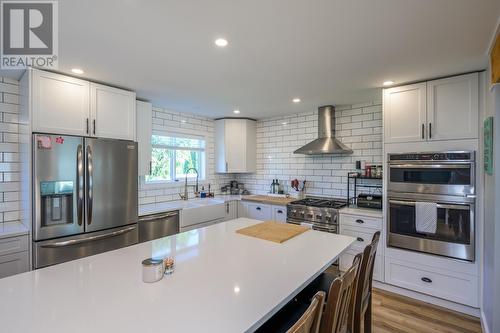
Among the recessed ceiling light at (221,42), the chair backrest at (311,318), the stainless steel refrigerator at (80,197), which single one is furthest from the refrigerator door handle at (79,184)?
the chair backrest at (311,318)

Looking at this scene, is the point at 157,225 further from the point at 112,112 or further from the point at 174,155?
the point at 112,112

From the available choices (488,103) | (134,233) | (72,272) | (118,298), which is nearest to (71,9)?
(72,272)

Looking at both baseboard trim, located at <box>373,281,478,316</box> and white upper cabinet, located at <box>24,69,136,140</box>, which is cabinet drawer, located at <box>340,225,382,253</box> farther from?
white upper cabinet, located at <box>24,69,136,140</box>

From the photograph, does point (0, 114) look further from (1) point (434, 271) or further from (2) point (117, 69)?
(1) point (434, 271)

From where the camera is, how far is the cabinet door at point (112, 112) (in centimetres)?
269

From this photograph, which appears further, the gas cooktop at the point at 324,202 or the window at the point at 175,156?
the window at the point at 175,156

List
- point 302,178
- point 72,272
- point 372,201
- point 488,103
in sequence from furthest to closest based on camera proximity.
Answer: point 302,178 → point 372,201 → point 488,103 → point 72,272

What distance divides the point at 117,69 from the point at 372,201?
3318 millimetres

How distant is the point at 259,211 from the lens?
4156 mm

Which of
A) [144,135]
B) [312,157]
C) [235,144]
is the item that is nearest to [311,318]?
[144,135]

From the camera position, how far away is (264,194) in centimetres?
482

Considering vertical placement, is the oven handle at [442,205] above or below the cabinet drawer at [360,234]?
above

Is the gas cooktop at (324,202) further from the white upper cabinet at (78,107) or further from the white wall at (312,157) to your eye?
the white upper cabinet at (78,107)

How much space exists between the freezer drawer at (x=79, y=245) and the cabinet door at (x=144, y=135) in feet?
2.94
